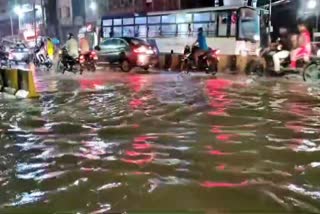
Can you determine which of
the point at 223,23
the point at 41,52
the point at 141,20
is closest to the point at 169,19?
the point at 141,20

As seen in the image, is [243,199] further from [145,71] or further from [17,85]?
[145,71]

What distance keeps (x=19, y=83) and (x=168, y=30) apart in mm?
13984

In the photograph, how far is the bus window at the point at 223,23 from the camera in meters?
24.1

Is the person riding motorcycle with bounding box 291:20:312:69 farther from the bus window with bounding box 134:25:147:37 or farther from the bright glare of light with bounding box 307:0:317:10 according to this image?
the bus window with bounding box 134:25:147:37

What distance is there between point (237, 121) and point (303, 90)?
5966 millimetres

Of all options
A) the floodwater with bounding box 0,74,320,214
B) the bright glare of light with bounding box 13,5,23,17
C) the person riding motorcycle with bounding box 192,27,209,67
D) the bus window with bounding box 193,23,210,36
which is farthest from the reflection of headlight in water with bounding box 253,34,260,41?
the bright glare of light with bounding box 13,5,23,17

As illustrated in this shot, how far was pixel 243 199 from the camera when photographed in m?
4.77

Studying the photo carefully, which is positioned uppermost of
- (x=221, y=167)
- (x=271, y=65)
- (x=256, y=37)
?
(x=256, y=37)

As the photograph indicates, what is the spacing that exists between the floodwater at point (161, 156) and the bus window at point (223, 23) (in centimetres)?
1279

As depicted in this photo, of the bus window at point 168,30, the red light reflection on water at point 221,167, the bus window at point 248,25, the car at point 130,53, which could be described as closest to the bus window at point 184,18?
the bus window at point 168,30

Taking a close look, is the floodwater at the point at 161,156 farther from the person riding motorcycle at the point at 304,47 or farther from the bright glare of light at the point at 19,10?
the bright glare of light at the point at 19,10

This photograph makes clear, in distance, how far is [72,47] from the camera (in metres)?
22.0

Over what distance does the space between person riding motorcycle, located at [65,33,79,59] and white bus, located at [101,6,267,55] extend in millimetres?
5905

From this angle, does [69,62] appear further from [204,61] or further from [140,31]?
[140,31]
